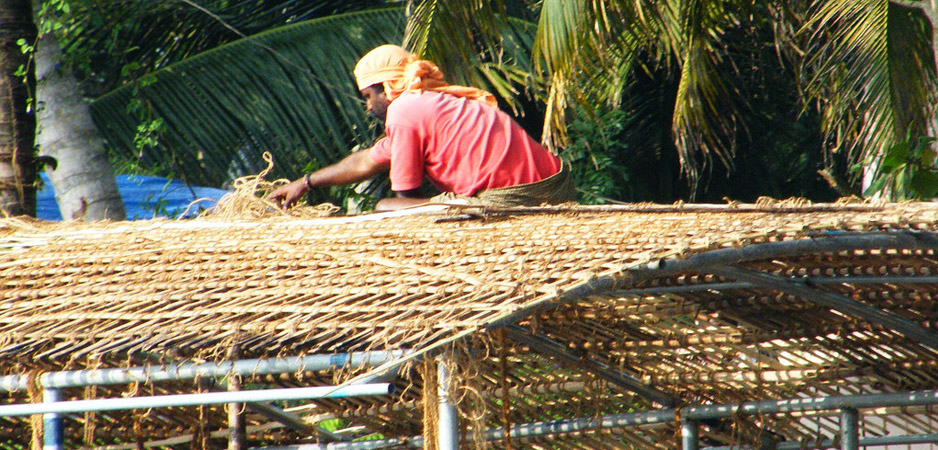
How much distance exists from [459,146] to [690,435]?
137cm

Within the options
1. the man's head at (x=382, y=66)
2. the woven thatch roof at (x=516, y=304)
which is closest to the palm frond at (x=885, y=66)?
the woven thatch roof at (x=516, y=304)

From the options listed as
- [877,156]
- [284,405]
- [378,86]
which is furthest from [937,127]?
[284,405]

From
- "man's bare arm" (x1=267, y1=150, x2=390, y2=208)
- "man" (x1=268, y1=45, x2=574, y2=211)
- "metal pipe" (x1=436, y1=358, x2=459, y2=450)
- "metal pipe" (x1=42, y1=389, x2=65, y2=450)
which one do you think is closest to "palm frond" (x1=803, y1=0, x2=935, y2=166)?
"man" (x1=268, y1=45, x2=574, y2=211)

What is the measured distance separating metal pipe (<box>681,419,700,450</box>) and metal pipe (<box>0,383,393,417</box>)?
194 centimetres

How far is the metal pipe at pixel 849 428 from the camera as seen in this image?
3473 millimetres

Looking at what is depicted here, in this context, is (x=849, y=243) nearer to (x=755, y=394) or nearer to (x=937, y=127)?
(x=755, y=394)

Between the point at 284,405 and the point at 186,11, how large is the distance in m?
3.47

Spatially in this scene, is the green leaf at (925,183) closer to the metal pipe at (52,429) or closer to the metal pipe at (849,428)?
the metal pipe at (849,428)

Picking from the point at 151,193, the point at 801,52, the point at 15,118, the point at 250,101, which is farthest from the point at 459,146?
the point at 151,193

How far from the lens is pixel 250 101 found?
7020 millimetres

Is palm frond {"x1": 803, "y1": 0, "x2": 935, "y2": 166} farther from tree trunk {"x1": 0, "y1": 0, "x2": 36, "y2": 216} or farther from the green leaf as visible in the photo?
tree trunk {"x1": 0, "y1": 0, "x2": 36, "y2": 216}

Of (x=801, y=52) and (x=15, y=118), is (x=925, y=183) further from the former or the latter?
(x=15, y=118)

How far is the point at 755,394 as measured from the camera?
12.8ft

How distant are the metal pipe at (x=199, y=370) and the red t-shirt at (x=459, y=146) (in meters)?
1.49
